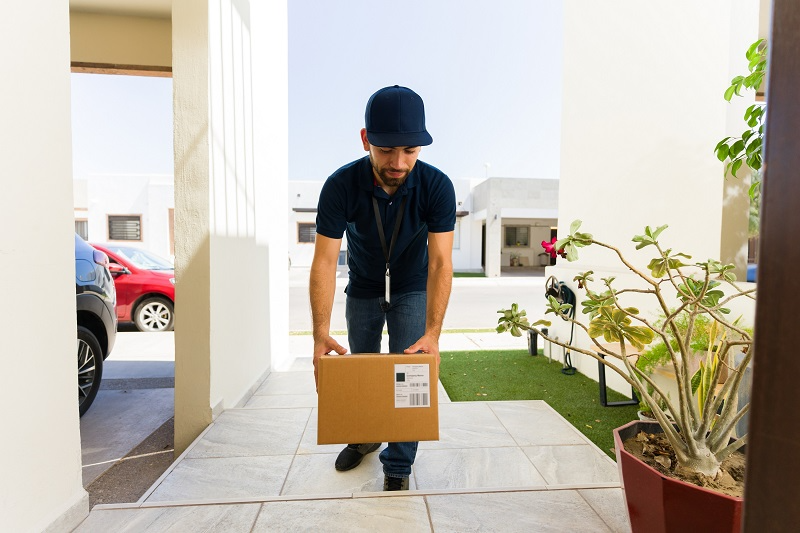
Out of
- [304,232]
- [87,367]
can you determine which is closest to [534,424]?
[87,367]

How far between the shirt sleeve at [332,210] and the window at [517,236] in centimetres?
2311

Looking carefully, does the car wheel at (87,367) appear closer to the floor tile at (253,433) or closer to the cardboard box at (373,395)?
the floor tile at (253,433)

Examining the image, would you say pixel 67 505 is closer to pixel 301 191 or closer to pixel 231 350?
pixel 231 350

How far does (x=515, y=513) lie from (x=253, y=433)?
160 cm

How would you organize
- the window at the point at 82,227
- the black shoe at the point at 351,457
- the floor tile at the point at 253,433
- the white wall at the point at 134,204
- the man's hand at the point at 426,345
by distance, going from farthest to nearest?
the window at the point at 82,227, the white wall at the point at 134,204, the floor tile at the point at 253,433, the black shoe at the point at 351,457, the man's hand at the point at 426,345

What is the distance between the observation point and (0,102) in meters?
1.25

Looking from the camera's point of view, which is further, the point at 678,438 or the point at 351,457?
the point at 351,457

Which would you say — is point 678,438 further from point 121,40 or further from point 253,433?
point 121,40

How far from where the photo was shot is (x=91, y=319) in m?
2.94

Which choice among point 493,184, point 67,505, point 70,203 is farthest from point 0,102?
point 493,184

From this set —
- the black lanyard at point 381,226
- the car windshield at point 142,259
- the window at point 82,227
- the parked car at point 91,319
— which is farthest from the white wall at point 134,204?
the black lanyard at point 381,226

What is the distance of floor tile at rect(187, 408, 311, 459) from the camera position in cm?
229

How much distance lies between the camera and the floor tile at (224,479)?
1.86 m

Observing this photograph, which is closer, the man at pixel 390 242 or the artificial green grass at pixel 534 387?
the man at pixel 390 242
